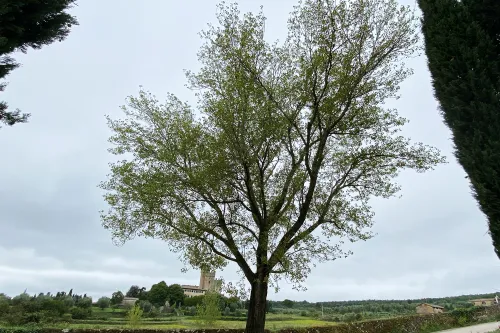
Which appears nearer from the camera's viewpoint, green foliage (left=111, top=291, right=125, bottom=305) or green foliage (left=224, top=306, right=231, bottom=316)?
green foliage (left=224, top=306, right=231, bottom=316)

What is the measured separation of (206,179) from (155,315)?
3570 cm

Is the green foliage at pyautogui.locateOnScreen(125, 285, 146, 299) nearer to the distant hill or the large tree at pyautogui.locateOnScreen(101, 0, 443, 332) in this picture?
the distant hill

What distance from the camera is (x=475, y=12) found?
6230 millimetres

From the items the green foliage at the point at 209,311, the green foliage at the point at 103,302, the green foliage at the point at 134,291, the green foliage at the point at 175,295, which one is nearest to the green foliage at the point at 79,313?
the green foliage at the point at 103,302

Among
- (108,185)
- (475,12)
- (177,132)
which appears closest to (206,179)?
(177,132)

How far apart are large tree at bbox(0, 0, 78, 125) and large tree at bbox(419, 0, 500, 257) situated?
8.49m

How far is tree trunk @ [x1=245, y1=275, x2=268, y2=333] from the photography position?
10281 millimetres

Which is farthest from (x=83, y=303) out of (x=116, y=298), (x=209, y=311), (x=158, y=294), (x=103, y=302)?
(x=158, y=294)

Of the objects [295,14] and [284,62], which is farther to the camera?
[284,62]

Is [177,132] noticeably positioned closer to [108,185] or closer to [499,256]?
[108,185]

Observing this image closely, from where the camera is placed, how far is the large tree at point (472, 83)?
516 cm

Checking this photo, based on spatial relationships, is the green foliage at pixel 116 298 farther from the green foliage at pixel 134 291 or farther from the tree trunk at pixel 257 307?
the tree trunk at pixel 257 307

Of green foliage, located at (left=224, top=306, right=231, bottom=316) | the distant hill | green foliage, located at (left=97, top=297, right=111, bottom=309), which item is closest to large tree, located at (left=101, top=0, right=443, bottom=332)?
the distant hill

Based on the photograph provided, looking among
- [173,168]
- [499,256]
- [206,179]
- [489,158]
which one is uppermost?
[173,168]
